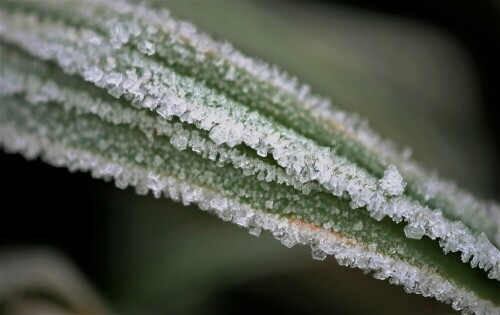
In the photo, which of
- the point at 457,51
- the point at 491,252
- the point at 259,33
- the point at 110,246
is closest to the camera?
the point at 491,252

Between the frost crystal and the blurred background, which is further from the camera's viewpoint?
the blurred background

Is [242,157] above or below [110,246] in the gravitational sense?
above

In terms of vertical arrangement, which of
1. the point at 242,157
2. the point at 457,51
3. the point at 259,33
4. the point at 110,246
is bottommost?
the point at 110,246

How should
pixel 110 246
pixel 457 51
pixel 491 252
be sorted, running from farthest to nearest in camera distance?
1. pixel 457 51
2. pixel 110 246
3. pixel 491 252

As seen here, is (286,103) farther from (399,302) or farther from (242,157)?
(399,302)

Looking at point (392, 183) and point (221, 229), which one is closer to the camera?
point (392, 183)

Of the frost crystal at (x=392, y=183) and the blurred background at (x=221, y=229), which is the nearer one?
the frost crystal at (x=392, y=183)

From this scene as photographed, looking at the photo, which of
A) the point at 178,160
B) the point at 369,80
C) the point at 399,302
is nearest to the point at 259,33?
the point at 369,80

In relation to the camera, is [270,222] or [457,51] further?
[457,51]
